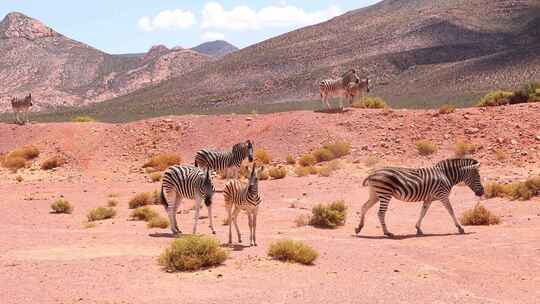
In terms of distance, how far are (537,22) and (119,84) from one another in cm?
8179

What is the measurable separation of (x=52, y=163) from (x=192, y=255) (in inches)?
932

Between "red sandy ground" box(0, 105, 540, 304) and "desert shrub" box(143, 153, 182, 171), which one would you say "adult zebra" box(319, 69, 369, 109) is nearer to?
"red sandy ground" box(0, 105, 540, 304)

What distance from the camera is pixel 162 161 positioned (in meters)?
32.0

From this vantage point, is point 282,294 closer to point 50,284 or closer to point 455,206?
point 50,284

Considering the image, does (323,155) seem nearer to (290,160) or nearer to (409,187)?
(290,160)

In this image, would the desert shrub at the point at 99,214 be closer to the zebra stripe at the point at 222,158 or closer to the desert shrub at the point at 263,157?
the zebra stripe at the point at 222,158

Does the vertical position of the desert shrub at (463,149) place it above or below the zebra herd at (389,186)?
above

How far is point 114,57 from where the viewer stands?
15938cm

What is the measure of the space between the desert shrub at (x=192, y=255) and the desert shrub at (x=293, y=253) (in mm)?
999

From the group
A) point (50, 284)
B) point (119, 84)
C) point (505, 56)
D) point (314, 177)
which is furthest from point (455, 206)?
point (119, 84)

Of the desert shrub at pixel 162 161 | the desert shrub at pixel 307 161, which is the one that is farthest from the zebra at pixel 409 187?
the desert shrub at pixel 162 161

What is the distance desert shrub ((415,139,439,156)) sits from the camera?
28.9 m

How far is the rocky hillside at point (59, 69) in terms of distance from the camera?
12669 cm

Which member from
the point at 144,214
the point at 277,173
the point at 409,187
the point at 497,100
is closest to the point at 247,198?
the point at 409,187
